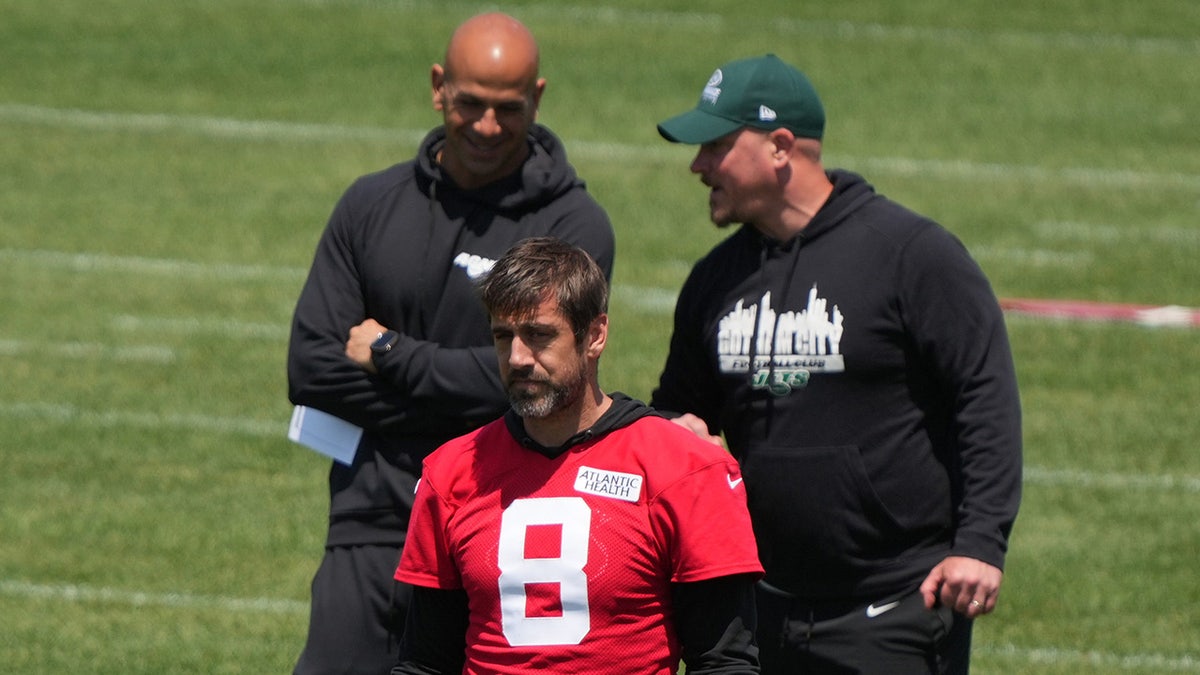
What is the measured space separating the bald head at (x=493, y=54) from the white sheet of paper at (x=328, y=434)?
0.97m

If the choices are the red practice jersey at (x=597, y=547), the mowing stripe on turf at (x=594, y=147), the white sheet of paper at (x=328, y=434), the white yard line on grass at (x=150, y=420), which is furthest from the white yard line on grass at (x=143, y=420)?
the red practice jersey at (x=597, y=547)

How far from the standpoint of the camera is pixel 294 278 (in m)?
13.1

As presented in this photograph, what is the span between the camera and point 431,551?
4293 millimetres

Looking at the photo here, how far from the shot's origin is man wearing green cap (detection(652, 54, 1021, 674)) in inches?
194

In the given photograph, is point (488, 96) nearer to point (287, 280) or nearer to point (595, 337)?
point (595, 337)

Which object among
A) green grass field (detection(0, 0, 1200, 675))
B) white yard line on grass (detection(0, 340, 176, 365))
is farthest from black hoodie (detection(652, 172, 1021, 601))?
white yard line on grass (detection(0, 340, 176, 365))

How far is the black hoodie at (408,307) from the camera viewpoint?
5434 mm

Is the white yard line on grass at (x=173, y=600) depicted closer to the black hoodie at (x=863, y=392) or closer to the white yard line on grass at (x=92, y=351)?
the black hoodie at (x=863, y=392)

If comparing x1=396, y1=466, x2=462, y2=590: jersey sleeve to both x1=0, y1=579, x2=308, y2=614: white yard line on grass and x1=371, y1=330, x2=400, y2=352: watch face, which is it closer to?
x1=371, y1=330, x2=400, y2=352: watch face

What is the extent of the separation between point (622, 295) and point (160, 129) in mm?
5310

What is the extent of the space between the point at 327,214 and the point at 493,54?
9.01 metres

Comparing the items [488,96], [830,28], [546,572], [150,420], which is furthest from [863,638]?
[830,28]

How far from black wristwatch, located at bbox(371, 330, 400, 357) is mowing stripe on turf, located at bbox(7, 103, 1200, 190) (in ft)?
33.6

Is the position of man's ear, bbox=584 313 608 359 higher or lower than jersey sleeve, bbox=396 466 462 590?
higher
